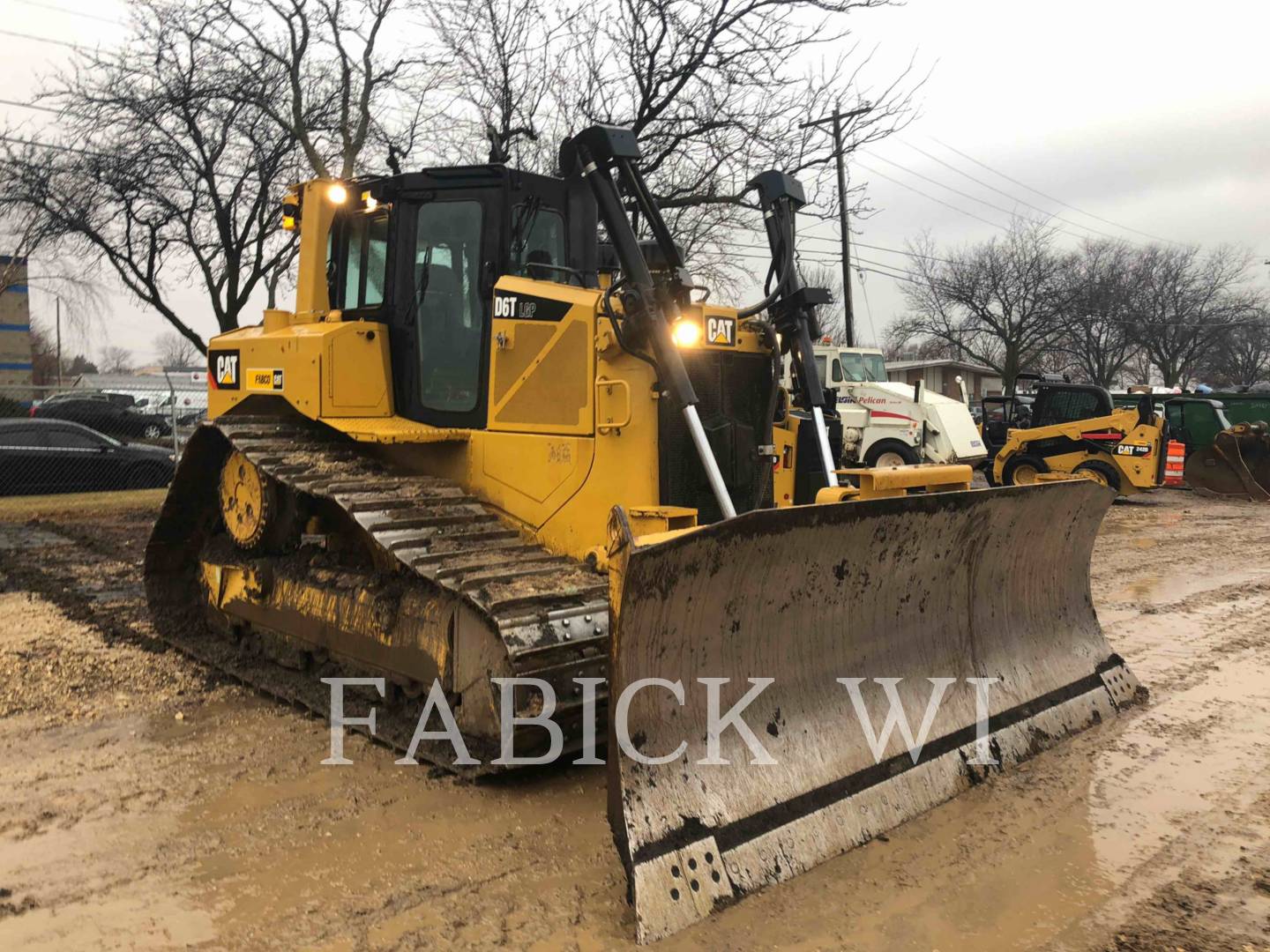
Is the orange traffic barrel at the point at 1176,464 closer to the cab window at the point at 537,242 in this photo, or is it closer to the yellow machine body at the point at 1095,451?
the yellow machine body at the point at 1095,451

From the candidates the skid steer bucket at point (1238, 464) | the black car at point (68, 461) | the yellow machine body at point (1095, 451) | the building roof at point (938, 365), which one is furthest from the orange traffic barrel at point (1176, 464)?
the building roof at point (938, 365)

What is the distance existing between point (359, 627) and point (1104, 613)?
222 inches

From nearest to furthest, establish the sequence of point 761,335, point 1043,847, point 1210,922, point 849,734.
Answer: point 1210,922 → point 1043,847 → point 849,734 → point 761,335

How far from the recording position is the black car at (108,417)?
21.1m

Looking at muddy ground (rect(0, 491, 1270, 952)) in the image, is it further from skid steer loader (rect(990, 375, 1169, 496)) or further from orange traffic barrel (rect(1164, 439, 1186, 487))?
orange traffic barrel (rect(1164, 439, 1186, 487))

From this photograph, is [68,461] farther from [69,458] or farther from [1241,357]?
[1241,357]

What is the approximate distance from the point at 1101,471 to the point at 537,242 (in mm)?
13330

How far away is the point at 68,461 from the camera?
1438cm

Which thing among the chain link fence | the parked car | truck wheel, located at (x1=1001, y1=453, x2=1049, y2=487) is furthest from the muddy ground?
the parked car

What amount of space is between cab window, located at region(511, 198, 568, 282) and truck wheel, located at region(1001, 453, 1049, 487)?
12.9 meters

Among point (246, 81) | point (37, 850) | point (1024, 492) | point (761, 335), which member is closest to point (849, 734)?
point (1024, 492)

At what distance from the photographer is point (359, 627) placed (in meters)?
4.80

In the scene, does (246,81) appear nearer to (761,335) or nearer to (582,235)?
(582,235)

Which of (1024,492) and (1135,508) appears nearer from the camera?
(1024,492)
